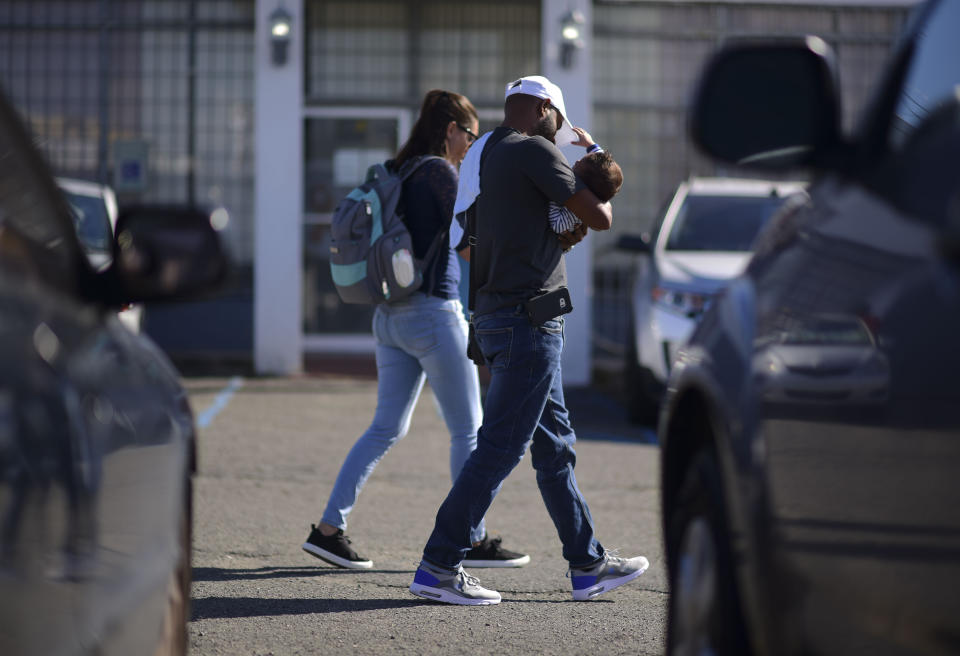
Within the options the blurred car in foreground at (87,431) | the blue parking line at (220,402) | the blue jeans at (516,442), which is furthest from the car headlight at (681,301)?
the blurred car in foreground at (87,431)

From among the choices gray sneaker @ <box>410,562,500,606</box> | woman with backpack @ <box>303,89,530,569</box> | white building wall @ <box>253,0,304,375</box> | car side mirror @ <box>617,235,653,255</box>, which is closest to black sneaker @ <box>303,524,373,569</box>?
woman with backpack @ <box>303,89,530,569</box>

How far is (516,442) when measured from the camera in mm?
4672

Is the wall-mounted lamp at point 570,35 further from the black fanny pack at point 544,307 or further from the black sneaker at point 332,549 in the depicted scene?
the black fanny pack at point 544,307

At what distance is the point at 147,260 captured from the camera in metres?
2.62

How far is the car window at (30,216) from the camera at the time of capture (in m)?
2.22

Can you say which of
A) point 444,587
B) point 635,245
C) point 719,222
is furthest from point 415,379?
point 719,222

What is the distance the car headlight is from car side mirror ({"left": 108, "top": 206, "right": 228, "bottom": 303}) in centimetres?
678

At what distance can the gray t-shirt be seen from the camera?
463 centimetres

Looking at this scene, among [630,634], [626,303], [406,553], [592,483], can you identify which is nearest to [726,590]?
[630,634]

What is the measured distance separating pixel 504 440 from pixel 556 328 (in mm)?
433

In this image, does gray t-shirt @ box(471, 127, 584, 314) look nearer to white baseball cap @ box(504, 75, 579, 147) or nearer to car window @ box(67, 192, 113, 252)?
white baseball cap @ box(504, 75, 579, 147)

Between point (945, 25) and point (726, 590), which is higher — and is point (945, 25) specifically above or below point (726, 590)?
above

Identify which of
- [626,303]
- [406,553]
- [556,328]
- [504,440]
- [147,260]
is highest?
[147,260]

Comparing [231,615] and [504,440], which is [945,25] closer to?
[504,440]
